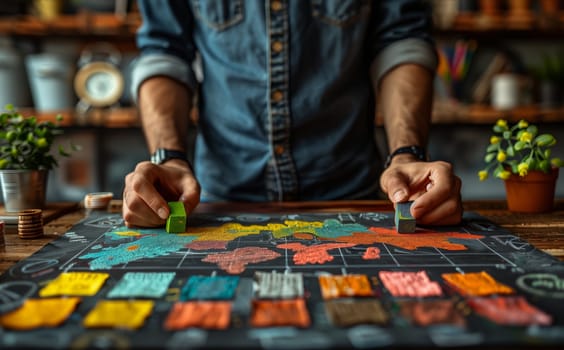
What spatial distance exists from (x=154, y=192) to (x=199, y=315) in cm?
43

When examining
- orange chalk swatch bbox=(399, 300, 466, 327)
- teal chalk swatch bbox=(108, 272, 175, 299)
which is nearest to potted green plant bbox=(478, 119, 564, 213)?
orange chalk swatch bbox=(399, 300, 466, 327)

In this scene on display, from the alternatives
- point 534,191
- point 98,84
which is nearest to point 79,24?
point 98,84

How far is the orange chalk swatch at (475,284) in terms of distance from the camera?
0.58 metres

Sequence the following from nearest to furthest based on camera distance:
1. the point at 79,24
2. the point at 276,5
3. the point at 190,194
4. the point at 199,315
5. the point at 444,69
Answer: the point at 199,315, the point at 190,194, the point at 276,5, the point at 79,24, the point at 444,69

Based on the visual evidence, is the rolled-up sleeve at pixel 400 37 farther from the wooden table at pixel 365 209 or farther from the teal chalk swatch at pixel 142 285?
the teal chalk swatch at pixel 142 285

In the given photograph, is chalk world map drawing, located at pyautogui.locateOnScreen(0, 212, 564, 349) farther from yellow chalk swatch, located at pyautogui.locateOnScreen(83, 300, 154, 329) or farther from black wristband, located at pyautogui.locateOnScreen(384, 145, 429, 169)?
black wristband, located at pyautogui.locateOnScreen(384, 145, 429, 169)

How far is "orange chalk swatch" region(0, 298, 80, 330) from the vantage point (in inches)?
19.7

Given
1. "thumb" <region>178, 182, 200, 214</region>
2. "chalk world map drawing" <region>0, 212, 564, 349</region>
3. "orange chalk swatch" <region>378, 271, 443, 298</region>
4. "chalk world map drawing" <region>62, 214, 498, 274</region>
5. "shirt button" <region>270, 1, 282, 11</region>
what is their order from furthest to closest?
"shirt button" <region>270, 1, 282, 11</region> → "thumb" <region>178, 182, 200, 214</region> → "chalk world map drawing" <region>62, 214, 498, 274</region> → "orange chalk swatch" <region>378, 271, 443, 298</region> → "chalk world map drawing" <region>0, 212, 564, 349</region>

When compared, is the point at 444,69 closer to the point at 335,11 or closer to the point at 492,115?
the point at 492,115

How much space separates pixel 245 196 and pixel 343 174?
0.84ft

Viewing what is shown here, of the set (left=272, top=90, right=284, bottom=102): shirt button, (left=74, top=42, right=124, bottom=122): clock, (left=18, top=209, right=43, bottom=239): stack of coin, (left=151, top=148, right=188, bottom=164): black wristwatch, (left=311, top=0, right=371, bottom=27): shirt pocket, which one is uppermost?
(left=311, top=0, right=371, bottom=27): shirt pocket

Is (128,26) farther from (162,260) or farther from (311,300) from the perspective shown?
(311,300)

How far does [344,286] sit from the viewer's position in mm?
595

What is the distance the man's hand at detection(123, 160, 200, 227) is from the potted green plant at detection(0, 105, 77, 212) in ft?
0.69
